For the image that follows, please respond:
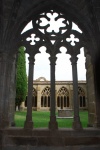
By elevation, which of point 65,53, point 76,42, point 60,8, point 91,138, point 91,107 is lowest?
point 91,138

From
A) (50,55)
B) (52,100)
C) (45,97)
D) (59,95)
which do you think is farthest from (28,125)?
(45,97)

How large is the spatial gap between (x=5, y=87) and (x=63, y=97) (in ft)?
66.5

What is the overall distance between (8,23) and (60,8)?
1.32 m

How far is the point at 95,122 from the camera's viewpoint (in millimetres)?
3877

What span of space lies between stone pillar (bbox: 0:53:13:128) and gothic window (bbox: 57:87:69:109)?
18.6 m

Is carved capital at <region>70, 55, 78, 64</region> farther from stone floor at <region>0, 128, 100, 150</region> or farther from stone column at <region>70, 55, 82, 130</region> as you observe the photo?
stone floor at <region>0, 128, 100, 150</region>

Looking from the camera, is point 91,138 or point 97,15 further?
point 97,15

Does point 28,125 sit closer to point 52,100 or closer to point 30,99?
point 30,99

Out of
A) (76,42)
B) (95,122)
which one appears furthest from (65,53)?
(95,122)

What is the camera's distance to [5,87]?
3809 mm

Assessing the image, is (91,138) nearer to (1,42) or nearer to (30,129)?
(30,129)

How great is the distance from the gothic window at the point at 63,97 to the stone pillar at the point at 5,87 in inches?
733

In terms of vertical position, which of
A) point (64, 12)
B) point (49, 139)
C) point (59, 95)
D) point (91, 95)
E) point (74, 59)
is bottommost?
point (49, 139)

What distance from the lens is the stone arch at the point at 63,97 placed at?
22.4 m
